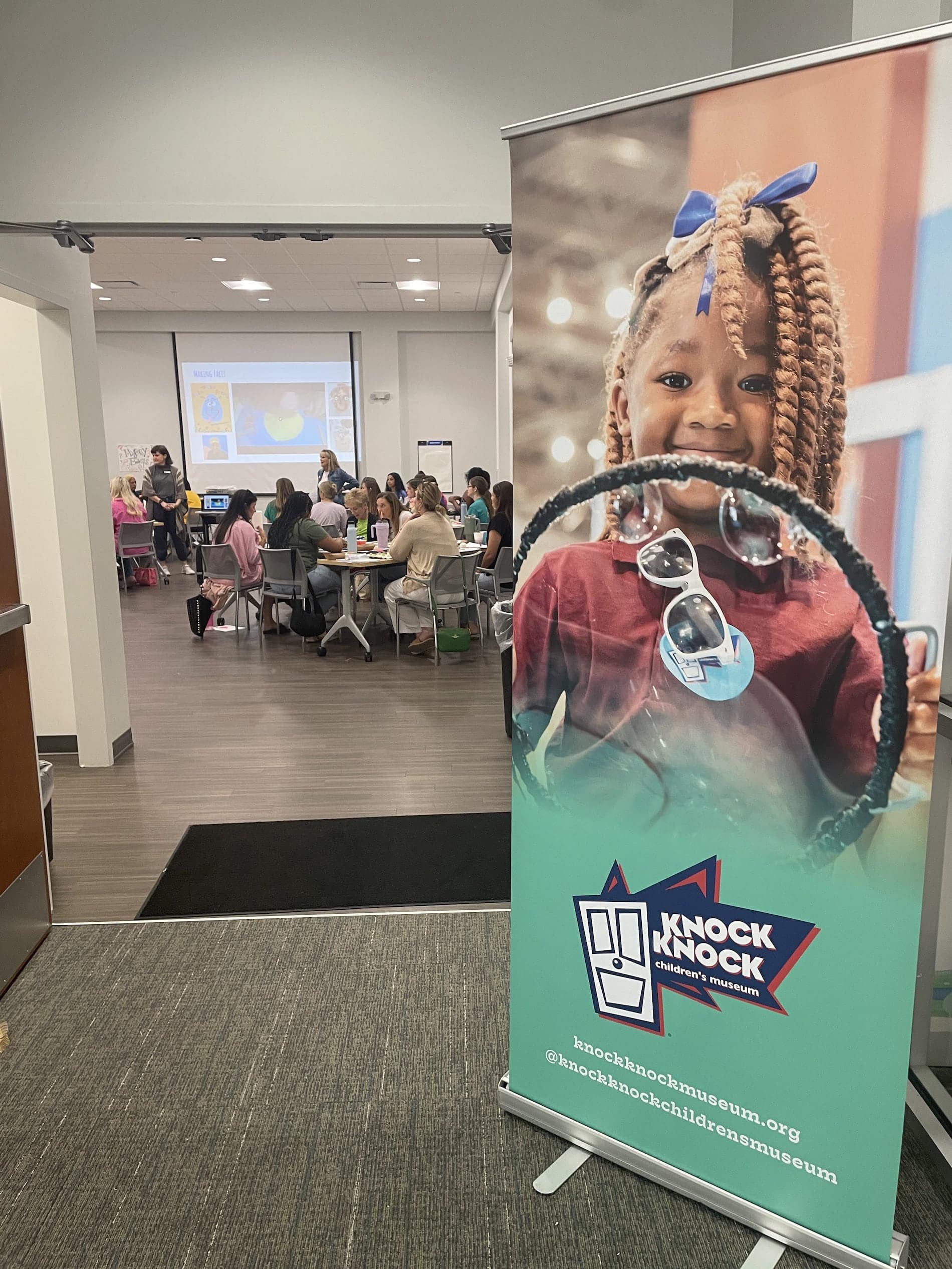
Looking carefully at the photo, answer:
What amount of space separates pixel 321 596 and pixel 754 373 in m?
6.20

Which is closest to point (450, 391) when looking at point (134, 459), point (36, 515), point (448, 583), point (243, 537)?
point (134, 459)

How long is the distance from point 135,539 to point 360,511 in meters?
3.09

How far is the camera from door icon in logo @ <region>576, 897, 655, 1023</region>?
190cm

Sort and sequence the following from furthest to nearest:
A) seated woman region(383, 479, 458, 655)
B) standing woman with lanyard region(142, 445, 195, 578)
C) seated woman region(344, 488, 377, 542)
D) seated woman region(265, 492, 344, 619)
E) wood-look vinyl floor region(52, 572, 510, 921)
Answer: standing woman with lanyard region(142, 445, 195, 578), seated woman region(344, 488, 377, 542), seated woman region(265, 492, 344, 619), seated woman region(383, 479, 458, 655), wood-look vinyl floor region(52, 572, 510, 921)

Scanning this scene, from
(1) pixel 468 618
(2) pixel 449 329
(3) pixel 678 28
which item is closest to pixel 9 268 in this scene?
(3) pixel 678 28

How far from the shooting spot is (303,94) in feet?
11.2

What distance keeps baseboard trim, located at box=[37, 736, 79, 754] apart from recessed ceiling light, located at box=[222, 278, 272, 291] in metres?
8.03

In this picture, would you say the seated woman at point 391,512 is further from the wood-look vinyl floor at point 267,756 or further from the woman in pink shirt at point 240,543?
the wood-look vinyl floor at point 267,756

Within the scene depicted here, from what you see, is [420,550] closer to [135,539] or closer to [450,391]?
[135,539]

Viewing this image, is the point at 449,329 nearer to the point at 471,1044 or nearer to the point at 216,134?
the point at 216,134

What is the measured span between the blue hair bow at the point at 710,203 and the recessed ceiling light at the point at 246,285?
1064cm

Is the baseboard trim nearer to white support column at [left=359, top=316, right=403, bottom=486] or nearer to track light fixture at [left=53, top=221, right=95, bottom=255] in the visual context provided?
track light fixture at [left=53, top=221, right=95, bottom=255]

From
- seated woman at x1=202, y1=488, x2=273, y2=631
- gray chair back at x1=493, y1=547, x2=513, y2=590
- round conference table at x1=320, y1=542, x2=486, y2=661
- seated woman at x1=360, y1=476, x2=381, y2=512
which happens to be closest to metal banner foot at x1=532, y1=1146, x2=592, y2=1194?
round conference table at x1=320, y1=542, x2=486, y2=661

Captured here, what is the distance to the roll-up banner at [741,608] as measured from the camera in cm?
150
